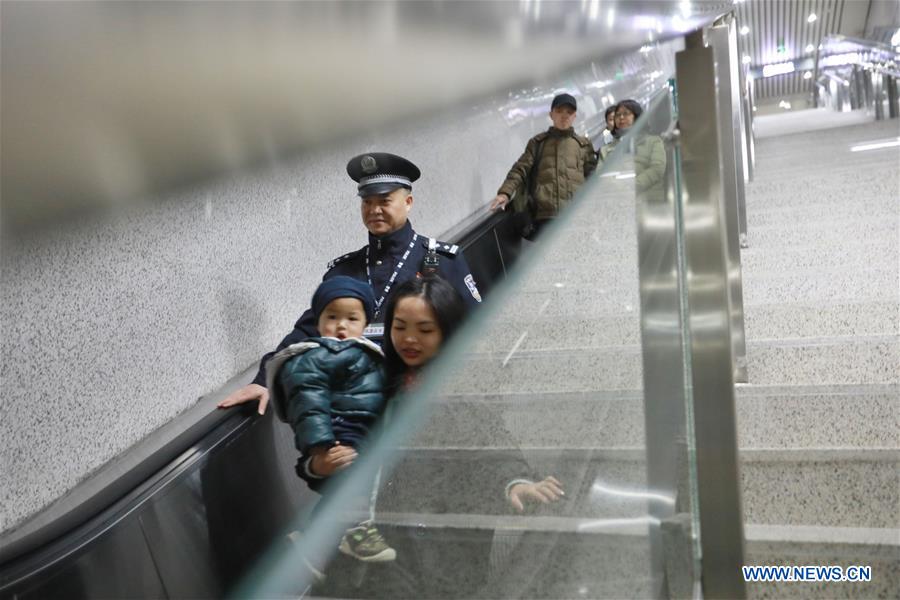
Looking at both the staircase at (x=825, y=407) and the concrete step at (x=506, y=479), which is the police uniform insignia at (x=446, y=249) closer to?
the staircase at (x=825, y=407)

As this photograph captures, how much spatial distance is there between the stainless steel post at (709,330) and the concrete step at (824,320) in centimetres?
87

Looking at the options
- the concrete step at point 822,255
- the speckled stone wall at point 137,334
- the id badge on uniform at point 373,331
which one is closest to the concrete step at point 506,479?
the speckled stone wall at point 137,334

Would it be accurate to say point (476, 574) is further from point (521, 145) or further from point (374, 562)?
point (521, 145)

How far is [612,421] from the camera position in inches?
21.3

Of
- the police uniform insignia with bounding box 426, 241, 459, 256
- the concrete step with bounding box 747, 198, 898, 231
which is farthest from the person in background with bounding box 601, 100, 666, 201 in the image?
the concrete step with bounding box 747, 198, 898, 231

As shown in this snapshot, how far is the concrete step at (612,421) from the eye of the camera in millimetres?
316

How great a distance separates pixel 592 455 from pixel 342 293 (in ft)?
3.00

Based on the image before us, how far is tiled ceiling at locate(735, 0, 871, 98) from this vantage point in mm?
13273

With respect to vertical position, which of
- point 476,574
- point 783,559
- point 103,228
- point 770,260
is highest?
point 103,228

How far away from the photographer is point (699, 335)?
0.93m

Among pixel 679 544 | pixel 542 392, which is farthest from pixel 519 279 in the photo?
pixel 679 544

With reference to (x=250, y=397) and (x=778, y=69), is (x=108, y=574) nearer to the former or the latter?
(x=250, y=397)

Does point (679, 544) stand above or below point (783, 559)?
above

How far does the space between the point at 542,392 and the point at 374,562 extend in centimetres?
14
